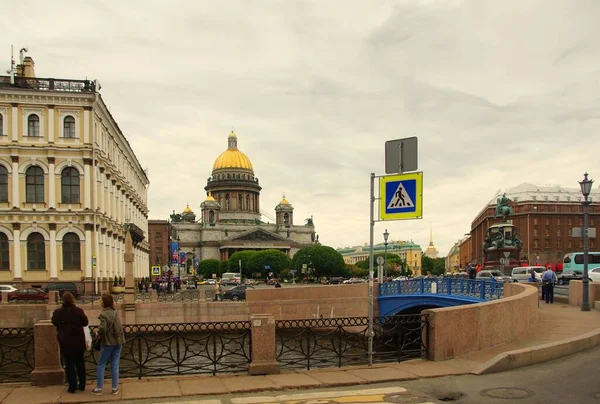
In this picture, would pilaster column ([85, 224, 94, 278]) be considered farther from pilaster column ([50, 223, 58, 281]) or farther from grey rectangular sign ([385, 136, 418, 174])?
grey rectangular sign ([385, 136, 418, 174])

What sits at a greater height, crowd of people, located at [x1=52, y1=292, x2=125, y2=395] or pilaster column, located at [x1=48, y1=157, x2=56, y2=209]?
pilaster column, located at [x1=48, y1=157, x2=56, y2=209]

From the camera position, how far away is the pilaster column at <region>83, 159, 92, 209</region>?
4441 centimetres

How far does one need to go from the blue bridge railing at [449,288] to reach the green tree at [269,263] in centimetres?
8083

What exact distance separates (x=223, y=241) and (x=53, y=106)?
368ft

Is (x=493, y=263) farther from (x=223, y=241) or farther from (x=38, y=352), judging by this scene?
(x=223, y=241)

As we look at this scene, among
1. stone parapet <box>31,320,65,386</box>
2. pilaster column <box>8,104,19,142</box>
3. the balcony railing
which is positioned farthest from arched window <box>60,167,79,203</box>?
stone parapet <box>31,320,65,386</box>

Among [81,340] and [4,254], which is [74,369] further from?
[4,254]

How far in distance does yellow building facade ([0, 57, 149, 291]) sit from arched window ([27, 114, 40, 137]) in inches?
2.6

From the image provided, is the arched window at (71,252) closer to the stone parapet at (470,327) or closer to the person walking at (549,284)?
the person walking at (549,284)

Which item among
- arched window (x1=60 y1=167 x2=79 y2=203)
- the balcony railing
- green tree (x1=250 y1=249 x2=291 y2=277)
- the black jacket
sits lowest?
green tree (x1=250 y1=249 x2=291 y2=277)

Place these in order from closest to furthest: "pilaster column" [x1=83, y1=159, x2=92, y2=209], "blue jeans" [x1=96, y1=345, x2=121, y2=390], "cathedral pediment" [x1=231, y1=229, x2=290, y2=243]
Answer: "blue jeans" [x1=96, y1=345, x2=121, y2=390] < "pilaster column" [x1=83, y1=159, x2=92, y2=209] < "cathedral pediment" [x1=231, y1=229, x2=290, y2=243]

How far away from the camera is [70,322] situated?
11.0m

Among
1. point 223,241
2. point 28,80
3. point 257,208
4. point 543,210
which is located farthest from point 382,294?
point 257,208

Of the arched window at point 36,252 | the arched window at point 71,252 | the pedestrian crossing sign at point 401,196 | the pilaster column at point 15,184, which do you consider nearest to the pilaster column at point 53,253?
the arched window at point 36,252
